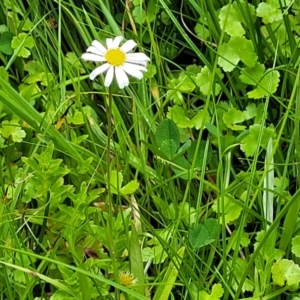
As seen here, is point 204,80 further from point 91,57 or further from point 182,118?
point 91,57

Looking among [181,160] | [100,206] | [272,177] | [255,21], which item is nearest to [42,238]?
[100,206]

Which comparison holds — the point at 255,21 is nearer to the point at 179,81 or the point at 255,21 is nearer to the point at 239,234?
the point at 179,81

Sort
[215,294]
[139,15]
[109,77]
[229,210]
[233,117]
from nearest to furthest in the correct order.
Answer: [109,77] < [215,294] < [229,210] < [233,117] < [139,15]

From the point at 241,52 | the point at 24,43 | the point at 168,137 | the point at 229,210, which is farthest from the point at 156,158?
the point at 24,43

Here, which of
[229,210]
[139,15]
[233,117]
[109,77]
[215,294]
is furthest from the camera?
[139,15]

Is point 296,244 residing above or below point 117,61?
below

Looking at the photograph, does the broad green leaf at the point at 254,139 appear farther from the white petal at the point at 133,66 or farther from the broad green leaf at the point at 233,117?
the white petal at the point at 133,66

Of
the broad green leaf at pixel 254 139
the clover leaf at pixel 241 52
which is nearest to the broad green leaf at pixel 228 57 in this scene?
the clover leaf at pixel 241 52

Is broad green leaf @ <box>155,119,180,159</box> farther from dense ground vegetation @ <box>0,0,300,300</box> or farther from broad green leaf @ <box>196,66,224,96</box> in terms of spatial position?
broad green leaf @ <box>196,66,224,96</box>
